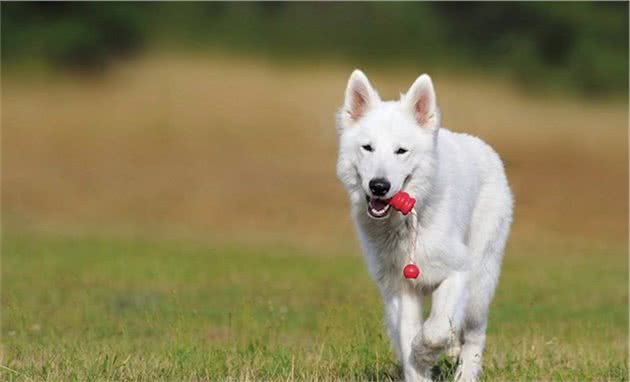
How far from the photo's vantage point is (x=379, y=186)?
625 centimetres

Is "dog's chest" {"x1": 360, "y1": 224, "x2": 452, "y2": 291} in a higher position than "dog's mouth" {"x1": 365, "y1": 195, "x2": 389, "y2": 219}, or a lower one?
lower

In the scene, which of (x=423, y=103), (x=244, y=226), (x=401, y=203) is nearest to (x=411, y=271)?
(x=401, y=203)

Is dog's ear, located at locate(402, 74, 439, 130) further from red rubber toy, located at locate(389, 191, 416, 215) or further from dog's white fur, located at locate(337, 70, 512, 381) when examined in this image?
red rubber toy, located at locate(389, 191, 416, 215)

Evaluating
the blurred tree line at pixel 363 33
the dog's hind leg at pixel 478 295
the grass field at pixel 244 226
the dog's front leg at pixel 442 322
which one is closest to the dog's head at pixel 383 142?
the dog's front leg at pixel 442 322

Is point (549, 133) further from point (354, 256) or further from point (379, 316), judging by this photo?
point (379, 316)

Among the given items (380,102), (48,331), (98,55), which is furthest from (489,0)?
(380,102)

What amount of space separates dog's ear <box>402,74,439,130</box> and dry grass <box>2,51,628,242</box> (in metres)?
15.1

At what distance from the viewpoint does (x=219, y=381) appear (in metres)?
6.88

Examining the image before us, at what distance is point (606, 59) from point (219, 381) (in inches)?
843

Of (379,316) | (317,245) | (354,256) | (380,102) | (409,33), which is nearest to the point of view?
(380,102)

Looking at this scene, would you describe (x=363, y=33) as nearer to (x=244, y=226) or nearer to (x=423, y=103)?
(x=244, y=226)

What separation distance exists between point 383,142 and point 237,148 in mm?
21561

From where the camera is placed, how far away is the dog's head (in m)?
6.36

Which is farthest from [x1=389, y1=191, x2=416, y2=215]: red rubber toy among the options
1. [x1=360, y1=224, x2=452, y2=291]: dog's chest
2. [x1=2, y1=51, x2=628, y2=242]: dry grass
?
[x1=2, y1=51, x2=628, y2=242]: dry grass
